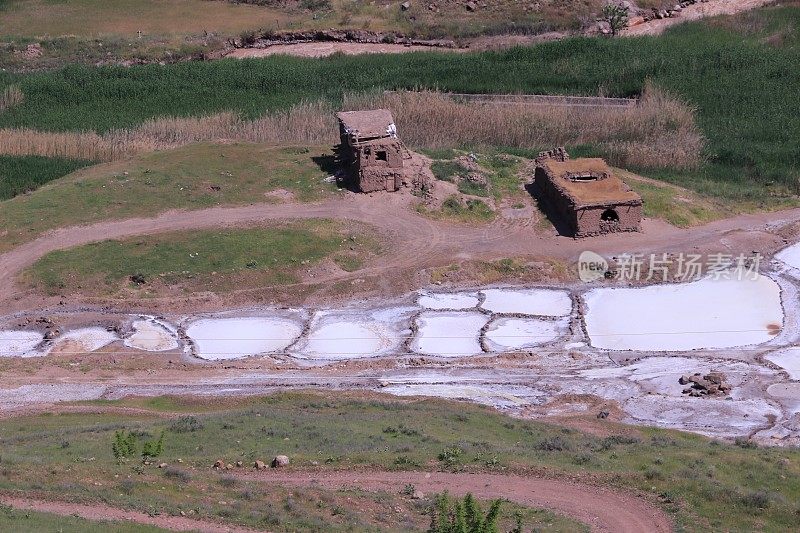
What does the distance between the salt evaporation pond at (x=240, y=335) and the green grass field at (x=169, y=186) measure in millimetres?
8071

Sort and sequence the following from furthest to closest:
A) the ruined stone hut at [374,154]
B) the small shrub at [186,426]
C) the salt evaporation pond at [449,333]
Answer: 1. the ruined stone hut at [374,154]
2. the salt evaporation pond at [449,333]
3. the small shrub at [186,426]

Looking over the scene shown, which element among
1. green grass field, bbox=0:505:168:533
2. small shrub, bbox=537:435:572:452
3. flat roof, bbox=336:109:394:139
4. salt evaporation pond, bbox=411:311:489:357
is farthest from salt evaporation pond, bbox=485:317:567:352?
green grass field, bbox=0:505:168:533

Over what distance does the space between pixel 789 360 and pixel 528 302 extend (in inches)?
350

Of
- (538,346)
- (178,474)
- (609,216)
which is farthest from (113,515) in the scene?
(609,216)

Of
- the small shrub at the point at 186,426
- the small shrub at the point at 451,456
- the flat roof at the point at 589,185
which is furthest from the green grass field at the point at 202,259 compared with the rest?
the small shrub at the point at 451,456

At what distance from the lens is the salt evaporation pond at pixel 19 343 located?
3975 cm

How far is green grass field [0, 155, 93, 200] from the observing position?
52094mm

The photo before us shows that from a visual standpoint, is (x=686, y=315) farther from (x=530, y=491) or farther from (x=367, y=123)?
(x=530, y=491)

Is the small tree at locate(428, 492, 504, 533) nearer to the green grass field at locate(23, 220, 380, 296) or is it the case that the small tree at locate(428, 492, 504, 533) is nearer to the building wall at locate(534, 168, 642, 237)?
the green grass field at locate(23, 220, 380, 296)

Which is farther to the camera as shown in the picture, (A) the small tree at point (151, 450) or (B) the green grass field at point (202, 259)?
(B) the green grass field at point (202, 259)

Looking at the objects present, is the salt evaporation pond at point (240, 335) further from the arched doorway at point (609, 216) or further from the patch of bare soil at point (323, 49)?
the patch of bare soil at point (323, 49)

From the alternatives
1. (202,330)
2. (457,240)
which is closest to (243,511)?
(202,330)

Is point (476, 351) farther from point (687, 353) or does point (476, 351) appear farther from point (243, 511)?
point (243, 511)

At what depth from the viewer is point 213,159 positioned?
52344 mm
